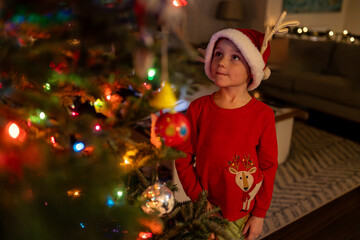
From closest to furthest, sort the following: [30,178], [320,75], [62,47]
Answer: [30,178] → [62,47] → [320,75]

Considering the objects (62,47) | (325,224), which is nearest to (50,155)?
(62,47)

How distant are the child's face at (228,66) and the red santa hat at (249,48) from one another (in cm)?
2

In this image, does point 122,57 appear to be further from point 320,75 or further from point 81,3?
point 320,75

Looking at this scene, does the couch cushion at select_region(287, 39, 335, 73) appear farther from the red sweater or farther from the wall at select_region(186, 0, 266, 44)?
the red sweater

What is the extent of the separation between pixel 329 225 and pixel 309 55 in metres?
2.56

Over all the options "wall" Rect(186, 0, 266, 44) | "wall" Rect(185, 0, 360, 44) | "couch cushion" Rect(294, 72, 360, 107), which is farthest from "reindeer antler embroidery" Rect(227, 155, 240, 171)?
"wall" Rect(186, 0, 266, 44)

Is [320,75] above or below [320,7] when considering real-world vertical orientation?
below

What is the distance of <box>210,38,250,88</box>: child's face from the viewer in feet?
2.68

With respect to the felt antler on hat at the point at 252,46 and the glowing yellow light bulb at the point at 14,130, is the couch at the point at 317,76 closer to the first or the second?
the felt antler on hat at the point at 252,46

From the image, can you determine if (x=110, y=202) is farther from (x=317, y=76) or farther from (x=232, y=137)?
(x=317, y=76)

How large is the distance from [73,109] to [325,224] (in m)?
1.58

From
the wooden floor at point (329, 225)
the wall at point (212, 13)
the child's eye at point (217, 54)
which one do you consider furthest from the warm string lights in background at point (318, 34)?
the child's eye at point (217, 54)

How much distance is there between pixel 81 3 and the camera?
56 cm

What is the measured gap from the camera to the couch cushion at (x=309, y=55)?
3715 millimetres
